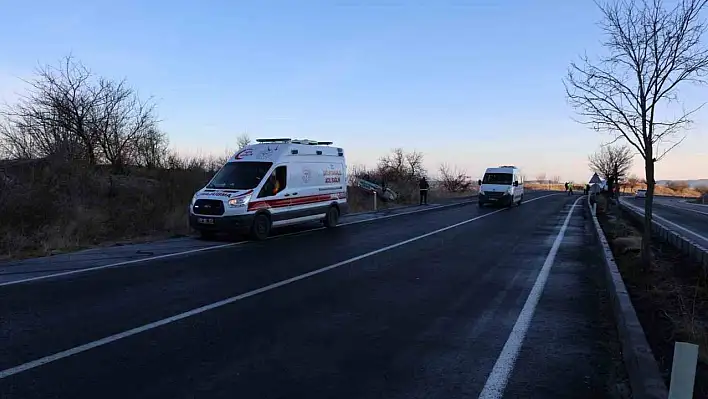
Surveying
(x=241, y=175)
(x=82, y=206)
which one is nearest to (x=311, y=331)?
(x=241, y=175)

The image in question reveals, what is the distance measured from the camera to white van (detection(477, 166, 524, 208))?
33.8m

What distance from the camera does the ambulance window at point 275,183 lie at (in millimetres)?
15727

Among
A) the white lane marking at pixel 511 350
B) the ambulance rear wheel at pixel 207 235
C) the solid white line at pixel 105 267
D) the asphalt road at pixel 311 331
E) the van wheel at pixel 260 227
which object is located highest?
the van wheel at pixel 260 227

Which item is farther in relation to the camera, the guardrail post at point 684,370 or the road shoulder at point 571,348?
the road shoulder at point 571,348

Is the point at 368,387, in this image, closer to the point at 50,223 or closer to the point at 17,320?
the point at 17,320

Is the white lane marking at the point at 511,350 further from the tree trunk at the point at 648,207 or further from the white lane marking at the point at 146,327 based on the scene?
the white lane marking at the point at 146,327

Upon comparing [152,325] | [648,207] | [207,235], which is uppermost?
[648,207]

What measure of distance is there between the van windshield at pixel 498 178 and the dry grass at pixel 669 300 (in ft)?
72.8

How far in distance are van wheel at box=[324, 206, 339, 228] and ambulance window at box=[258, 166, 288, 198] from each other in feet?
10.2

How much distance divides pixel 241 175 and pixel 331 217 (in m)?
4.32

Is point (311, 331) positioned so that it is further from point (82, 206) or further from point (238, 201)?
point (82, 206)

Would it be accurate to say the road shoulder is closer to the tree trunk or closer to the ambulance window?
the tree trunk

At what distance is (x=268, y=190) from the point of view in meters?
15.8


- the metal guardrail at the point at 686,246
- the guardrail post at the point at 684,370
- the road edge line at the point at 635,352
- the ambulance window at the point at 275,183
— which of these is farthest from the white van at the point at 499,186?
the guardrail post at the point at 684,370
